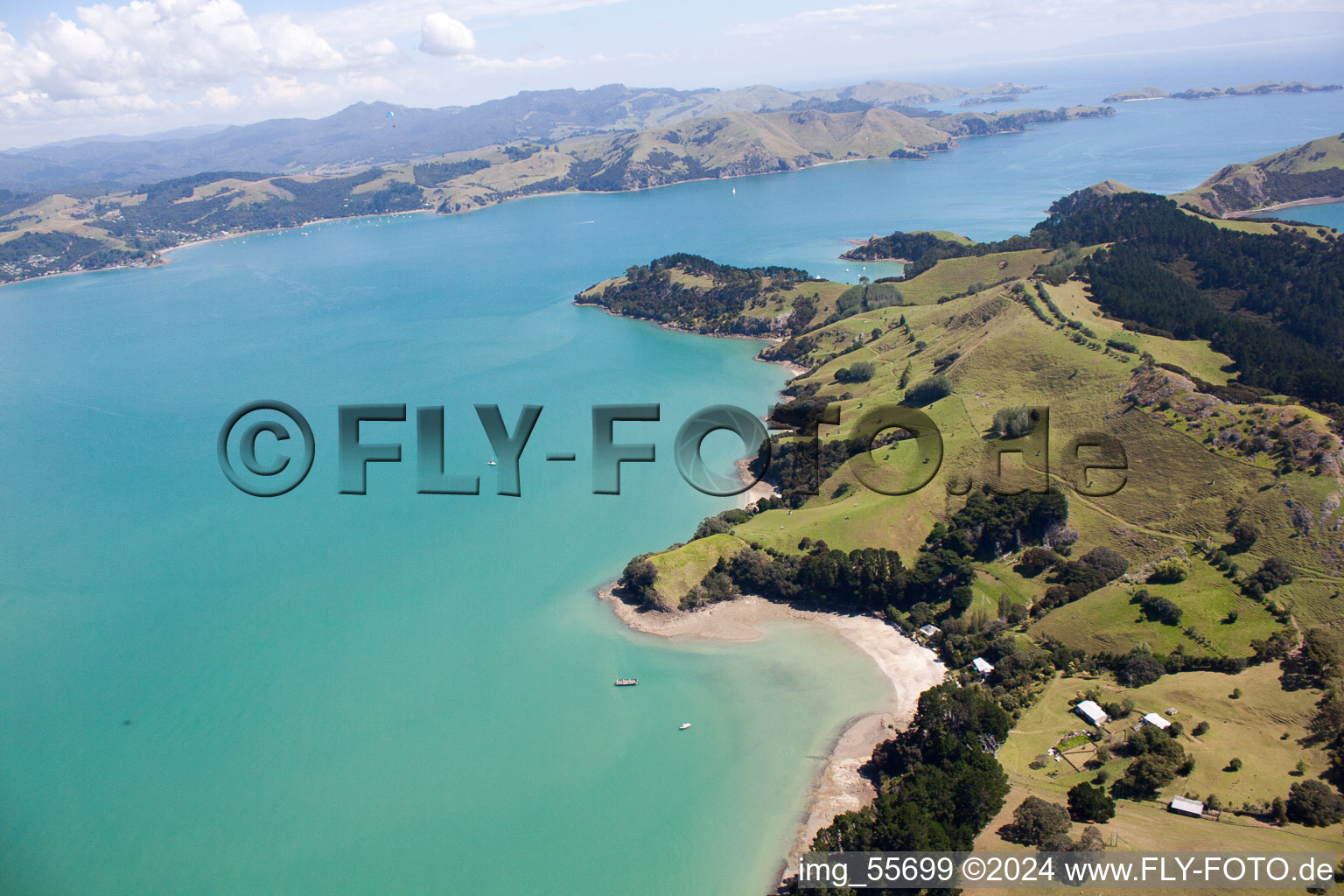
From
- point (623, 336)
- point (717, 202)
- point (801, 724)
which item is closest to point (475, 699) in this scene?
point (801, 724)

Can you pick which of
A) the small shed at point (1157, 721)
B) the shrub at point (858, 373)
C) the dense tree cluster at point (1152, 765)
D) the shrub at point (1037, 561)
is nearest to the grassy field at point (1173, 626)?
the shrub at point (1037, 561)

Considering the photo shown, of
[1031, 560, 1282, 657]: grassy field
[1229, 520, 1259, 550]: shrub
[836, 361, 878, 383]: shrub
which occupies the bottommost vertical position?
[1031, 560, 1282, 657]: grassy field

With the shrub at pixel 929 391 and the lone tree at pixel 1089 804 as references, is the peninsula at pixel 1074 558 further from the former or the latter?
the shrub at pixel 929 391

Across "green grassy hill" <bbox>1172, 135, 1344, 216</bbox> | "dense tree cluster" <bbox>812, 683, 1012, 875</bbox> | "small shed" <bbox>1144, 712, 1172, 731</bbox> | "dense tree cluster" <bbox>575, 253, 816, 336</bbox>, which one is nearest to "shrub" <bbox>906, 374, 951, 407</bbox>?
"dense tree cluster" <bbox>812, 683, 1012, 875</bbox>

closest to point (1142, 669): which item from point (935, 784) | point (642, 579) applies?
point (935, 784)

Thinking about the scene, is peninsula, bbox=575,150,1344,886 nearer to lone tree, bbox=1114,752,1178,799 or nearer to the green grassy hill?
lone tree, bbox=1114,752,1178,799

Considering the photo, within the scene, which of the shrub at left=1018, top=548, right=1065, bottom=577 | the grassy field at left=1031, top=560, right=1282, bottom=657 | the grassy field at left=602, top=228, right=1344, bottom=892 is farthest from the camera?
the shrub at left=1018, top=548, right=1065, bottom=577

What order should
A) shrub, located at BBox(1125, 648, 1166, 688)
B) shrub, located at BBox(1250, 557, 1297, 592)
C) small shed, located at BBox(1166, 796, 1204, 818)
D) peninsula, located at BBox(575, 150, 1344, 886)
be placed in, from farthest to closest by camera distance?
shrub, located at BBox(1250, 557, 1297, 592) < shrub, located at BBox(1125, 648, 1166, 688) < peninsula, located at BBox(575, 150, 1344, 886) < small shed, located at BBox(1166, 796, 1204, 818)
